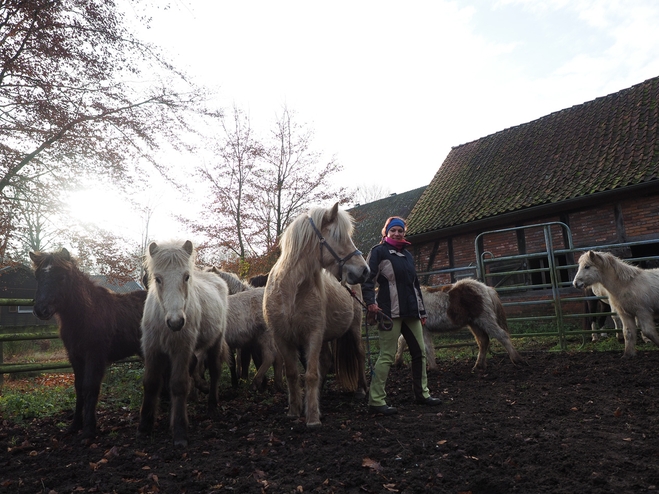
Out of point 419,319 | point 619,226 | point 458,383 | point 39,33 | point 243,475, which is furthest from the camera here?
point 619,226

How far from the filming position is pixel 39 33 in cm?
625

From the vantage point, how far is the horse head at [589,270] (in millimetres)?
7309

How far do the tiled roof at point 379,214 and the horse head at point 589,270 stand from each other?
1328 centimetres

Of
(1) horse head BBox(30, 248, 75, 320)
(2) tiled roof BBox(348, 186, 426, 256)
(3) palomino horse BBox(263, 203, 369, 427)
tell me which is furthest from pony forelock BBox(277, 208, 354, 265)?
(2) tiled roof BBox(348, 186, 426, 256)

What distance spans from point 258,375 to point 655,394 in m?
5.04

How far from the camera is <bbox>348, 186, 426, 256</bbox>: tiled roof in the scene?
2148 centimetres

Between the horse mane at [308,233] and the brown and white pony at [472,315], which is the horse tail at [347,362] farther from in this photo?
the brown and white pony at [472,315]

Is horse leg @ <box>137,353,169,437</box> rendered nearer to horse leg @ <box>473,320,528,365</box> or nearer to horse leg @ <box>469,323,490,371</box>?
horse leg @ <box>469,323,490,371</box>

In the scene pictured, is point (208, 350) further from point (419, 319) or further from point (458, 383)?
point (458, 383)

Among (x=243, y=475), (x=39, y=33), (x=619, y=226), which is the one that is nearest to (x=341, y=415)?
(x=243, y=475)

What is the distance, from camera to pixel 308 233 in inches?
170

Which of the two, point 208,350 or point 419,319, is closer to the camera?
point 419,319

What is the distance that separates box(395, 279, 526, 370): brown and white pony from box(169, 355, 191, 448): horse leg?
456cm

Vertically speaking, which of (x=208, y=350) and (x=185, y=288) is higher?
(x=185, y=288)
